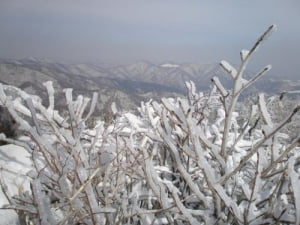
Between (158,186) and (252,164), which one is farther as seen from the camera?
(252,164)

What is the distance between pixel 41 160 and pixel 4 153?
628 millimetres

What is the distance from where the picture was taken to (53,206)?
1954 millimetres

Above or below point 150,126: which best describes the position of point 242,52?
below

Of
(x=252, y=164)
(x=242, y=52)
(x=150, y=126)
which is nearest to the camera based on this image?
(x=242, y=52)

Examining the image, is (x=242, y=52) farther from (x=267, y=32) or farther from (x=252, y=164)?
(x=252, y=164)

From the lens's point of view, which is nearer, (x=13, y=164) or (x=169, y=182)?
(x=169, y=182)

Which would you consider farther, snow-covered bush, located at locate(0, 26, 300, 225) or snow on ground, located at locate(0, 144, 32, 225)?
snow on ground, located at locate(0, 144, 32, 225)

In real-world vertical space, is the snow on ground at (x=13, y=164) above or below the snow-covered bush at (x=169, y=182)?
above

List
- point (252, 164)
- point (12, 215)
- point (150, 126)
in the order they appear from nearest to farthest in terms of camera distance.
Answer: point (12, 215), point (252, 164), point (150, 126)

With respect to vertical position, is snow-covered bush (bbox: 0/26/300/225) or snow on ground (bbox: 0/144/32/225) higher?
snow on ground (bbox: 0/144/32/225)

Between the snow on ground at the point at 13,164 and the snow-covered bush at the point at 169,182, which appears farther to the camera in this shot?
the snow on ground at the point at 13,164

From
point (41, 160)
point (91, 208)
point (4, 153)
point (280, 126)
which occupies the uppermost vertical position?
point (4, 153)

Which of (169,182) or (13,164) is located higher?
(13,164)

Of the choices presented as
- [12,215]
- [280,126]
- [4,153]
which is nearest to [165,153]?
[12,215]
